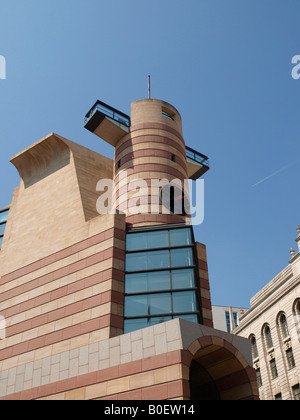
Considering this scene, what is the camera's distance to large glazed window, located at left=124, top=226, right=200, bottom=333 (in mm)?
25438

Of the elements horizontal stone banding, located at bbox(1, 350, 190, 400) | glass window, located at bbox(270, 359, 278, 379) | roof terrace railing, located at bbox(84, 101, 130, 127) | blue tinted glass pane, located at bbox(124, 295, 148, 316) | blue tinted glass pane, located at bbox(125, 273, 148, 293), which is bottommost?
horizontal stone banding, located at bbox(1, 350, 190, 400)

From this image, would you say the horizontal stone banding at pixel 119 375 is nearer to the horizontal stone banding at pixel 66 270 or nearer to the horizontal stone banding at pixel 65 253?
the horizontal stone banding at pixel 66 270

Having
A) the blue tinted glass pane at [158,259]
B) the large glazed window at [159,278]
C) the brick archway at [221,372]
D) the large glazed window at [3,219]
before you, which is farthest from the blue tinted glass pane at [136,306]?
the large glazed window at [3,219]

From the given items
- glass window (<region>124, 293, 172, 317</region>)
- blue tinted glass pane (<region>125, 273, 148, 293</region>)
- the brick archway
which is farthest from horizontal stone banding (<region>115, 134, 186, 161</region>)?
the brick archway

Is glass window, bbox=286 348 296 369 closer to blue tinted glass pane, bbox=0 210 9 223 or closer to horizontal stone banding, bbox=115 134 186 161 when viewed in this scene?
horizontal stone banding, bbox=115 134 186 161

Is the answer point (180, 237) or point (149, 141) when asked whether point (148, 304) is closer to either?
point (180, 237)

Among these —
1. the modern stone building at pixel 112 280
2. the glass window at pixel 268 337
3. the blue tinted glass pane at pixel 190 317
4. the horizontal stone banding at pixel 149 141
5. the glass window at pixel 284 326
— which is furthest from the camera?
the glass window at pixel 268 337

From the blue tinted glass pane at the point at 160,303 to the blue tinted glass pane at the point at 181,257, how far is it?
2.32 meters

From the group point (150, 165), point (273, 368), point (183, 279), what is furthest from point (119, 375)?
point (273, 368)

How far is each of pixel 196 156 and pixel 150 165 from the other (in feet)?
38.1

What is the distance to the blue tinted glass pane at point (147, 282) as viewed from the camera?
26.5m

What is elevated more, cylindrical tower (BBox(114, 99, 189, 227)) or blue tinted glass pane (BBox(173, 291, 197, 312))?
cylindrical tower (BBox(114, 99, 189, 227))

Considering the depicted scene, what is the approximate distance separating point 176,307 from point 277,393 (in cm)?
3431
